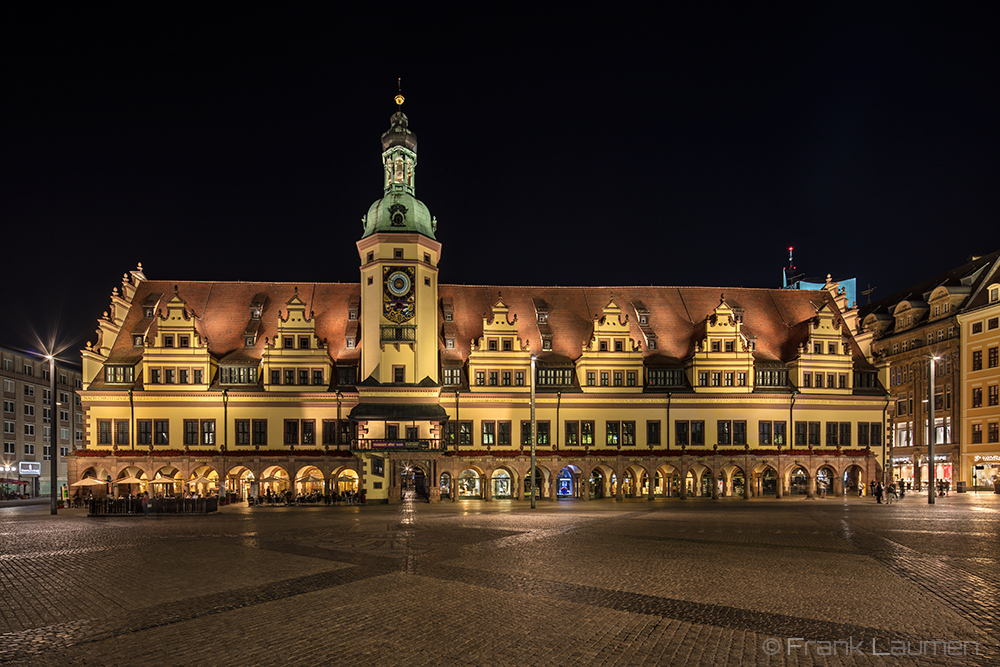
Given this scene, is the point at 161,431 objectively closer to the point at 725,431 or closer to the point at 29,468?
the point at 29,468

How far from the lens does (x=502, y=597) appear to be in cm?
1630

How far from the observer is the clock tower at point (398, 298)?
202 feet

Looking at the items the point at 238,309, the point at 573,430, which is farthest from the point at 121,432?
the point at 573,430

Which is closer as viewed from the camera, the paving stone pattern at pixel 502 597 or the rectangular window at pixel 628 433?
the paving stone pattern at pixel 502 597

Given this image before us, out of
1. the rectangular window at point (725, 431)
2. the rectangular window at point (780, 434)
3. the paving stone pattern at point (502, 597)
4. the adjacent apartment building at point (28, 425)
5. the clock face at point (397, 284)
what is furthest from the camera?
the adjacent apartment building at point (28, 425)

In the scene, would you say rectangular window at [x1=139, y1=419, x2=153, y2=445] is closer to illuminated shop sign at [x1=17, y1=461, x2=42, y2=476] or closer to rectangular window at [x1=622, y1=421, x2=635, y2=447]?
rectangular window at [x1=622, y1=421, x2=635, y2=447]

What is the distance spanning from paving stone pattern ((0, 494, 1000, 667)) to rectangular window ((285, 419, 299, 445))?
31.0 meters

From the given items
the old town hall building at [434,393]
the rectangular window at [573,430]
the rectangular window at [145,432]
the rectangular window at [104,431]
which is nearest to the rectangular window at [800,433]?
the old town hall building at [434,393]

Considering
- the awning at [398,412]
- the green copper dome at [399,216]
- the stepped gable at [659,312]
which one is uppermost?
the green copper dome at [399,216]

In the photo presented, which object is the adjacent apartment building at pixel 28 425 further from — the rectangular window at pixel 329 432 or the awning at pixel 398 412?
the awning at pixel 398 412

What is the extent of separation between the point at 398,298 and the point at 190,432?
19.6 meters

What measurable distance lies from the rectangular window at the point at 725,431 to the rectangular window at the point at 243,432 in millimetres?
38561

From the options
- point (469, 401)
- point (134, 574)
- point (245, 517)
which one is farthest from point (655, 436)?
point (134, 574)

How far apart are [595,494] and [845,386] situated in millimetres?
23995
